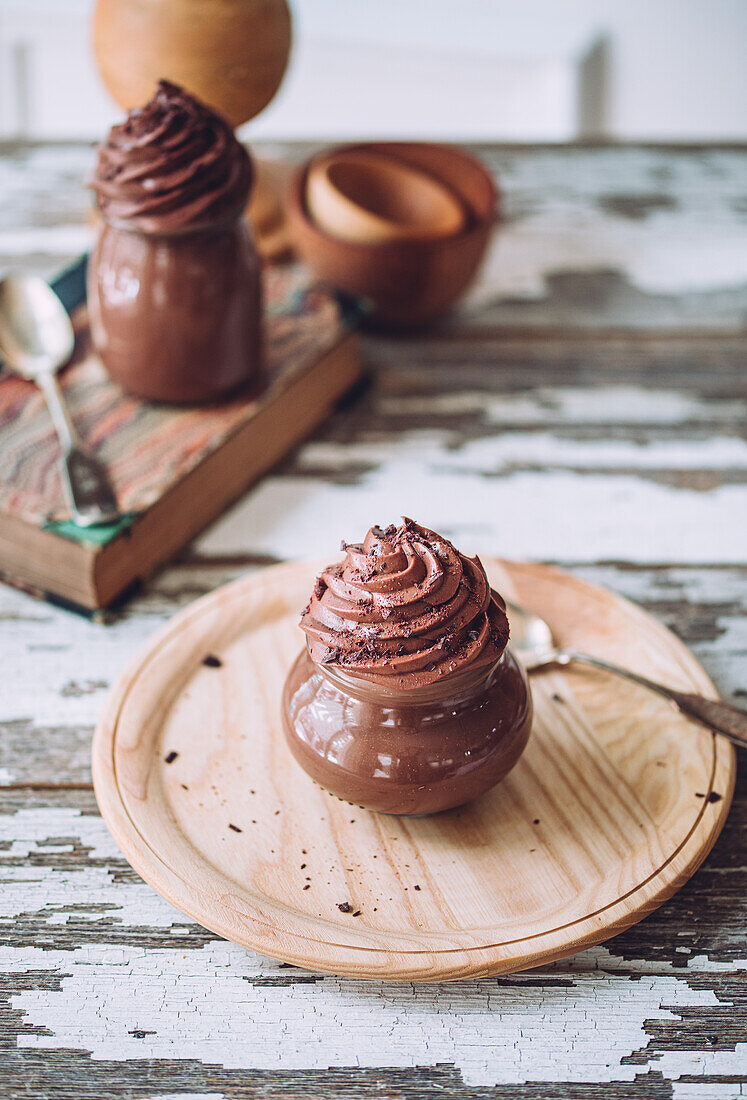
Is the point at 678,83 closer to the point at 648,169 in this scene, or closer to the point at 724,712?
the point at 648,169

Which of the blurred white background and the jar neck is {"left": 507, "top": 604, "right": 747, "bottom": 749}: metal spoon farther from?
the blurred white background

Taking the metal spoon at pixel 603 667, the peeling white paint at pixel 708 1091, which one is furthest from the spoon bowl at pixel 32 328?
the peeling white paint at pixel 708 1091

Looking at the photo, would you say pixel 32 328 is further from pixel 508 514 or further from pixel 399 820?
pixel 399 820

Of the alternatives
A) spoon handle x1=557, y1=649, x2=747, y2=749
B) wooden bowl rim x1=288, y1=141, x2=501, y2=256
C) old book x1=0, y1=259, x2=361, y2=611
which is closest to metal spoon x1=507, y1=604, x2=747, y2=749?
spoon handle x1=557, y1=649, x2=747, y2=749

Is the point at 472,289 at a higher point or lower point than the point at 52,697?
higher

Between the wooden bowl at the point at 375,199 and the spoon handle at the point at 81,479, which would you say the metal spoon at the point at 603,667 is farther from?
the wooden bowl at the point at 375,199

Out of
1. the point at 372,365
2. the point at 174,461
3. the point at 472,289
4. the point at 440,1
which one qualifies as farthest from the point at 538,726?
the point at 440,1

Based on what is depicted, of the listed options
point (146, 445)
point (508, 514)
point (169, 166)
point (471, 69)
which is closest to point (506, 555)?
point (508, 514)
